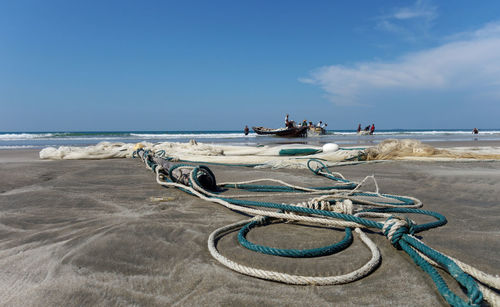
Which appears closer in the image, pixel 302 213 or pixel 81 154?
pixel 302 213

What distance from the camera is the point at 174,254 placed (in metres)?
1.54

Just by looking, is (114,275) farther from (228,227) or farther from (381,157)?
(381,157)

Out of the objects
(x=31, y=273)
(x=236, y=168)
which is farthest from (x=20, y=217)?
(x=236, y=168)

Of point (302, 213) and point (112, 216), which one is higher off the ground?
point (302, 213)

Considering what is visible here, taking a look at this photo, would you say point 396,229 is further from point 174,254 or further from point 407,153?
point 407,153

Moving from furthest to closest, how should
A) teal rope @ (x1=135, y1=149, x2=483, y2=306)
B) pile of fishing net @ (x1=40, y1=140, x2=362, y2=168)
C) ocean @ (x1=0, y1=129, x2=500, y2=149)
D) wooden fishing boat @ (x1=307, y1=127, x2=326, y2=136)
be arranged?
wooden fishing boat @ (x1=307, y1=127, x2=326, y2=136), ocean @ (x1=0, y1=129, x2=500, y2=149), pile of fishing net @ (x1=40, y1=140, x2=362, y2=168), teal rope @ (x1=135, y1=149, x2=483, y2=306)

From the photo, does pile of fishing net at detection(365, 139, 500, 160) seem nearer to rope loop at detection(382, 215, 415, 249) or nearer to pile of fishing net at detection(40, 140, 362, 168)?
pile of fishing net at detection(40, 140, 362, 168)

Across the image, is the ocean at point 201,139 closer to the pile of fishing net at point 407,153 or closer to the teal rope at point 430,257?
the pile of fishing net at point 407,153

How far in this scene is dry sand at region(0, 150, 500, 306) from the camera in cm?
117

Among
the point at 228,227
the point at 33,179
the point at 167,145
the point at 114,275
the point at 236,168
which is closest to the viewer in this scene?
the point at 114,275

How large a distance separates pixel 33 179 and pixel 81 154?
261 centimetres

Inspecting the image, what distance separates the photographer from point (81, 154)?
6328 mm

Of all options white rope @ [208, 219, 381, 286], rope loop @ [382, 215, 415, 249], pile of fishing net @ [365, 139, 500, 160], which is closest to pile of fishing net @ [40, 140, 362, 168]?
pile of fishing net @ [365, 139, 500, 160]

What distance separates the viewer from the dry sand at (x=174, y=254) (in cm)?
117
